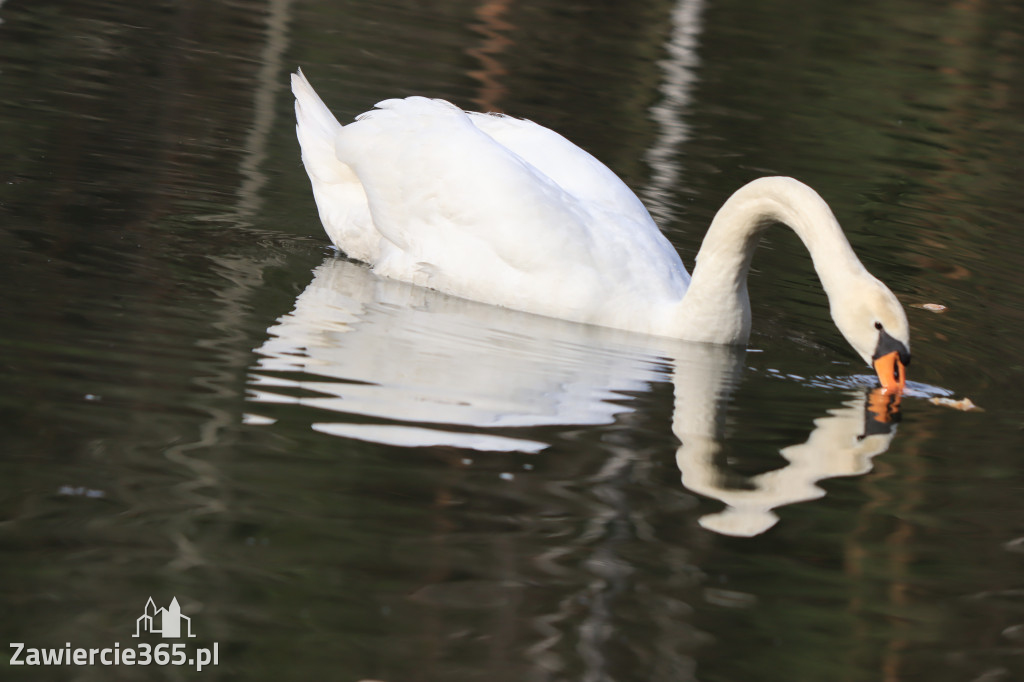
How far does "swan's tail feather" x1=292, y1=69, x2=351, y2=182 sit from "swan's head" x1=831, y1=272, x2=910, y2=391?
340 cm

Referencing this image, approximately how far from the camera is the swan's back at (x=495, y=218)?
24.2 feet

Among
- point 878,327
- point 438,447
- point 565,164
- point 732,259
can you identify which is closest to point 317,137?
point 565,164

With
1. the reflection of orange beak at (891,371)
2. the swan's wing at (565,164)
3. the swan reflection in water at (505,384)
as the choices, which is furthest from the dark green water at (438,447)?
the swan's wing at (565,164)

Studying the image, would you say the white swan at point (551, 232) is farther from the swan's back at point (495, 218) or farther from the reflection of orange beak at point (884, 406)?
the reflection of orange beak at point (884, 406)

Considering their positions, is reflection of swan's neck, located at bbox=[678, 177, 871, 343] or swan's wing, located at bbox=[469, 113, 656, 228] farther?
swan's wing, located at bbox=[469, 113, 656, 228]

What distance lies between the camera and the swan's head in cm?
635

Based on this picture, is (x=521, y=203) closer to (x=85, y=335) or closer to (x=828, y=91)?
(x=85, y=335)

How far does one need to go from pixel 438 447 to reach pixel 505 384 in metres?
0.92

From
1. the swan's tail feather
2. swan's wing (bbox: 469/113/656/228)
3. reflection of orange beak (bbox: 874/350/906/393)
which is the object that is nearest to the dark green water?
reflection of orange beak (bbox: 874/350/906/393)

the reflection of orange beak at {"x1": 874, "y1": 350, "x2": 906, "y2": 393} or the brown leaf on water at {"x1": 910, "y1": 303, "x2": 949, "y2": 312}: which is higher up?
the reflection of orange beak at {"x1": 874, "y1": 350, "x2": 906, "y2": 393}

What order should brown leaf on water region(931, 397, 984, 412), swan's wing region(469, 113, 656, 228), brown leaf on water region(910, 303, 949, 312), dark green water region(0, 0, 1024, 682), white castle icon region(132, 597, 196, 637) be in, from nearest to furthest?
1. white castle icon region(132, 597, 196, 637)
2. dark green water region(0, 0, 1024, 682)
3. brown leaf on water region(931, 397, 984, 412)
4. swan's wing region(469, 113, 656, 228)
5. brown leaf on water region(910, 303, 949, 312)

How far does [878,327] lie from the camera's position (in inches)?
252

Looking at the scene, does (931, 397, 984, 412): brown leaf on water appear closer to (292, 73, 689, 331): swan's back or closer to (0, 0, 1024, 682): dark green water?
(0, 0, 1024, 682): dark green water

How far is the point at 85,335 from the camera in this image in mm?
6086
